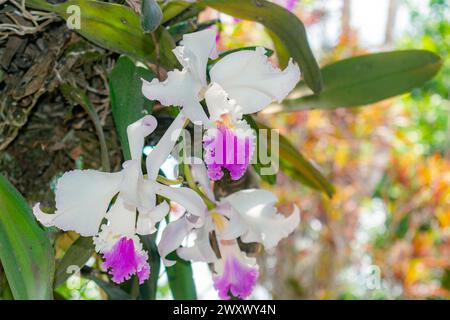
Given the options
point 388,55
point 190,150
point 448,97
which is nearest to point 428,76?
point 388,55

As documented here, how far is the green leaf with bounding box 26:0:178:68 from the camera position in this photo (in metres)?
0.62

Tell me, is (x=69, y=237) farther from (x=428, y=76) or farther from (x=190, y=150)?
(x=428, y=76)

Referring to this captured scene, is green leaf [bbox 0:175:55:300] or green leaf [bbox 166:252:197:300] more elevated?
green leaf [bbox 0:175:55:300]

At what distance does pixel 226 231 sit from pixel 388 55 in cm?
41

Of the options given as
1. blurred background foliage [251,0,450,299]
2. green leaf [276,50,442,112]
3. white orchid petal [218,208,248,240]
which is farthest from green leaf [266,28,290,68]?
blurred background foliage [251,0,450,299]

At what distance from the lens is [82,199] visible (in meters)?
0.54

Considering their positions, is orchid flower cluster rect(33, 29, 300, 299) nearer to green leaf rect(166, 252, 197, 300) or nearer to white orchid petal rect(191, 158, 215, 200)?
white orchid petal rect(191, 158, 215, 200)

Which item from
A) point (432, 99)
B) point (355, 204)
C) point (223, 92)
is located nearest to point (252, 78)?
point (223, 92)

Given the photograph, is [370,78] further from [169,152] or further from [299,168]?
[169,152]

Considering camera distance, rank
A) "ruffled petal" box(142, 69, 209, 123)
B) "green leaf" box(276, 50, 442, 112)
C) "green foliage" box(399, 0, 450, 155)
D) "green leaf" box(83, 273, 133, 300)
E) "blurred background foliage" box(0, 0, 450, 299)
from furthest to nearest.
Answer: "green foliage" box(399, 0, 450, 155)
"blurred background foliage" box(0, 0, 450, 299)
"green leaf" box(276, 50, 442, 112)
"green leaf" box(83, 273, 133, 300)
"ruffled petal" box(142, 69, 209, 123)

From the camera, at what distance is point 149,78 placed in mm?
655

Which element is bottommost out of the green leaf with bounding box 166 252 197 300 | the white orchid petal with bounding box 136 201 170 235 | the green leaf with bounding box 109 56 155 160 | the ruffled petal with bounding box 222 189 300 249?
the green leaf with bounding box 166 252 197 300

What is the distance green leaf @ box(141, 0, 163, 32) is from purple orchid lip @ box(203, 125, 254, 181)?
0.34 ft
